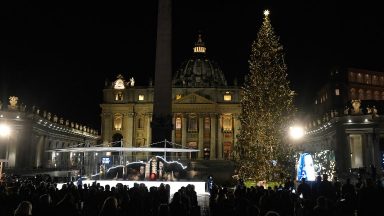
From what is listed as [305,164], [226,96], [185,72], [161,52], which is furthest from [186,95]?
[305,164]

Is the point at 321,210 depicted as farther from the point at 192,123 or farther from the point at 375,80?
the point at 192,123

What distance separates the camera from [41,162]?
6494 cm

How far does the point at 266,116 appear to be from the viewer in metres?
27.0

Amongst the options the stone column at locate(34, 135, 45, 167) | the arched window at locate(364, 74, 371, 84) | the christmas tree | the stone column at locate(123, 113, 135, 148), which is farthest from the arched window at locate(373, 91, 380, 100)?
the stone column at locate(34, 135, 45, 167)

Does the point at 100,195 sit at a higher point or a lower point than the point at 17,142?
lower

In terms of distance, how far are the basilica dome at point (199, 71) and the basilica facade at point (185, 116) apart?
39.0 feet

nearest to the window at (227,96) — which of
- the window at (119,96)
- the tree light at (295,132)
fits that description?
the window at (119,96)

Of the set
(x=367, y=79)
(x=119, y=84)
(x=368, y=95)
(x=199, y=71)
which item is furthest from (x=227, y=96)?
(x=368, y=95)

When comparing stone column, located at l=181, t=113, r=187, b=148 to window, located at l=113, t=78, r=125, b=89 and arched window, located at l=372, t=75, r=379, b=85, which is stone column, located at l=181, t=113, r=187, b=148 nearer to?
window, located at l=113, t=78, r=125, b=89

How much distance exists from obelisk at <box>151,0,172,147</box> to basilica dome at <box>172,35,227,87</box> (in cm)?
8825

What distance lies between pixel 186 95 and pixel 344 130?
54481mm

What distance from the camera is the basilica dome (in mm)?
122625

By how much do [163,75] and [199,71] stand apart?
95502 millimetres

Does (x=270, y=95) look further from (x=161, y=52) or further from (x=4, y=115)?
(x=4, y=115)
